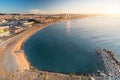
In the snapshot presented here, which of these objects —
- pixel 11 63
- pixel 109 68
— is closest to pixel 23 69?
pixel 11 63

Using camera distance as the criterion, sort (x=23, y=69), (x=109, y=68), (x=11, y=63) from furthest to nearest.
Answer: (x=11, y=63) → (x=109, y=68) → (x=23, y=69)

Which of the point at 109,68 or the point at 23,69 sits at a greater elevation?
the point at 23,69

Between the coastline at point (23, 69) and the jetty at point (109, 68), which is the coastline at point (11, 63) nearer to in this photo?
the coastline at point (23, 69)

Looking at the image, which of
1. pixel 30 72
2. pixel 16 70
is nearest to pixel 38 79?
pixel 30 72

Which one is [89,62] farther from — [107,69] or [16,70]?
[16,70]

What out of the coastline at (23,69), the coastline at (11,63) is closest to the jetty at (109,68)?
the coastline at (23,69)

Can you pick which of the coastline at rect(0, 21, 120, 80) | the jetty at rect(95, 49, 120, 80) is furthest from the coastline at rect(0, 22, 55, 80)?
the jetty at rect(95, 49, 120, 80)

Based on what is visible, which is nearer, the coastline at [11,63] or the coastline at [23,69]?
the coastline at [23,69]

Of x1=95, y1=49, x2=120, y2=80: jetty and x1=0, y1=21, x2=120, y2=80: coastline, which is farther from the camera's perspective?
x1=95, y1=49, x2=120, y2=80: jetty

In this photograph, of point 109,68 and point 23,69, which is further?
point 109,68

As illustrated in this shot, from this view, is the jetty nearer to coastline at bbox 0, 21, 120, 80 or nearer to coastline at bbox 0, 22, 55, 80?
coastline at bbox 0, 21, 120, 80

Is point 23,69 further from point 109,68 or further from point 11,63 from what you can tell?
point 109,68
